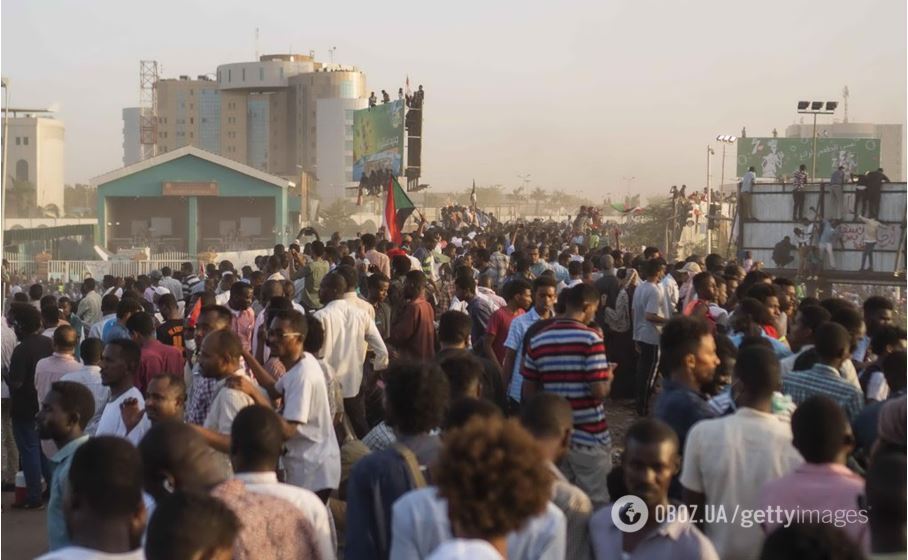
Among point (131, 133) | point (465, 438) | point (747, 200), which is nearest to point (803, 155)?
point (747, 200)

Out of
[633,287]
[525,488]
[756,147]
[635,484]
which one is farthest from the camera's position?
[756,147]

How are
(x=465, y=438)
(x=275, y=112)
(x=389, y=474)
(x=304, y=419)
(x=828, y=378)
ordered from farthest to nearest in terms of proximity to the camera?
(x=275, y=112) → (x=304, y=419) → (x=828, y=378) → (x=389, y=474) → (x=465, y=438)

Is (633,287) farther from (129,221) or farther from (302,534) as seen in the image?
(129,221)

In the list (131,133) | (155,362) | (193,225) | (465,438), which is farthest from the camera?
(131,133)

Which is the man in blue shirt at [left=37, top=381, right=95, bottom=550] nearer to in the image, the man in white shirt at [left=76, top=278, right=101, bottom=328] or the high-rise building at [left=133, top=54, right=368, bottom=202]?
the man in white shirt at [left=76, top=278, right=101, bottom=328]

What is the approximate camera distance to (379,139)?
162 feet

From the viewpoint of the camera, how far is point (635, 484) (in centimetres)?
438

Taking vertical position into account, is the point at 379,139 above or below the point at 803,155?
below

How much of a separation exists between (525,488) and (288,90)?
11985cm

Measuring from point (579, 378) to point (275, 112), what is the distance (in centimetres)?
11869

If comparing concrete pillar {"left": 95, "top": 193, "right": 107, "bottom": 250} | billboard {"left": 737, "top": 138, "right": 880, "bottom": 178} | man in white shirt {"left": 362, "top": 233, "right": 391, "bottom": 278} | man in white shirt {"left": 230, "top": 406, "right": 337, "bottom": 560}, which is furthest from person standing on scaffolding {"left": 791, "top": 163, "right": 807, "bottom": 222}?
billboard {"left": 737, "top": 138, "right": 880, "bottom": 178}

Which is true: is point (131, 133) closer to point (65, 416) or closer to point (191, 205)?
point (191, 205)

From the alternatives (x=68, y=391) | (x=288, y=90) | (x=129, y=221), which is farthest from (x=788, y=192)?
(x=288, y=90)

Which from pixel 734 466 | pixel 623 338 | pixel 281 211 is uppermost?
pixel 281 211
